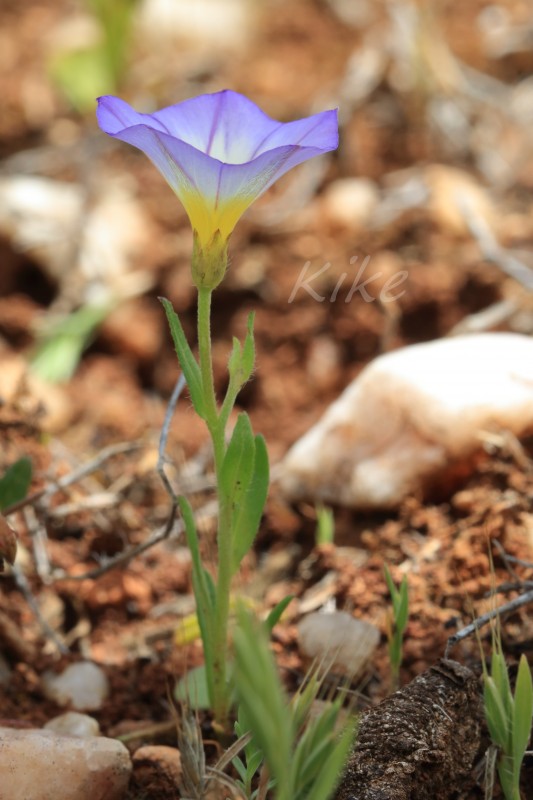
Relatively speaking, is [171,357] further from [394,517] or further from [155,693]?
[155,693]

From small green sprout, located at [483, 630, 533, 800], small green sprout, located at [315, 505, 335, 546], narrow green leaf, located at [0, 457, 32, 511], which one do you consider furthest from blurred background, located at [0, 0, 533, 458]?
small green sprout, located at [483, 630, 533, 800]

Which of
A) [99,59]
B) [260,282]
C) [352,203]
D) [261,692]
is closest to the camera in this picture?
[261,692]

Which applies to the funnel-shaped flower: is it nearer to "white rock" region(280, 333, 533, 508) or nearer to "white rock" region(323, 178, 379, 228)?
"white rock" region(280, 333, 533, 508)

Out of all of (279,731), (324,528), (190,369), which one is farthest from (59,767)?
(324,528)

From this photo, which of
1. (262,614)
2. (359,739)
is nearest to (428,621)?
(262,614)

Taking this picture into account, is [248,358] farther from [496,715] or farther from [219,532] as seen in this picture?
[496,715]

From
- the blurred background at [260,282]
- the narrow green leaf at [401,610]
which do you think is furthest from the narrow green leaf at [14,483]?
the narrow green leaf at [401,610]
